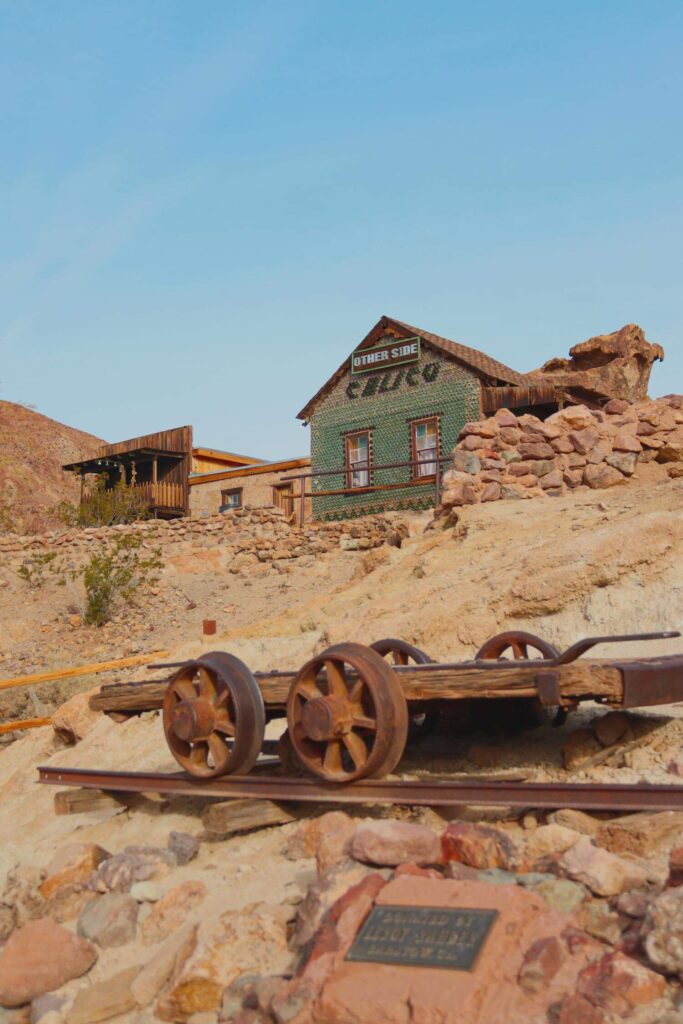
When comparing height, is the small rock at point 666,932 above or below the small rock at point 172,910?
above

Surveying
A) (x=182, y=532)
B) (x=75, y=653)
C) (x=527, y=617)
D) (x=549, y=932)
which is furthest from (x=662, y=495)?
(x=182, y=532)

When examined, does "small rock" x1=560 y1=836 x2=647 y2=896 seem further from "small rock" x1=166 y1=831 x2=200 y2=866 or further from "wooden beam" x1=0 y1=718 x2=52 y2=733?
"wooden beam" x1=0 y1=718 x2=52 y2=733

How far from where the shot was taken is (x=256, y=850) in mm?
5785

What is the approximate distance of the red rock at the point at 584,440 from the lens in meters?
13.5

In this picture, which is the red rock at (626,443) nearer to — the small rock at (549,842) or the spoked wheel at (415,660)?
the spoked wheel at (415,660)

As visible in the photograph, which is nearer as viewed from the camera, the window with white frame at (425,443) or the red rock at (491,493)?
the red rock at (491,493)

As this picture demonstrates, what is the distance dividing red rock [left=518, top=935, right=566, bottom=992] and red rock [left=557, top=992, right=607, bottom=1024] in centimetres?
16

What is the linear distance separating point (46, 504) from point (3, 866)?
44.9 metres

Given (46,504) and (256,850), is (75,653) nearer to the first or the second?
(256,850)

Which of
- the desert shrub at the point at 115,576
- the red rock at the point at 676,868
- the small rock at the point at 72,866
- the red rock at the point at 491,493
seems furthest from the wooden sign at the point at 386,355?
the red rock at the point at 676,868

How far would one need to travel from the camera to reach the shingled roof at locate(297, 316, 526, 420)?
2675 centimetres

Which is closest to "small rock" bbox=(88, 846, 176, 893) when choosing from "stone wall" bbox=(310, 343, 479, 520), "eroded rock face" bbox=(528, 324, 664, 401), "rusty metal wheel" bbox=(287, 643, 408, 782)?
"rusty metal wheel" bbox=(287, 643, 408, 782)

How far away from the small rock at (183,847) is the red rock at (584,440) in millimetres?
8910

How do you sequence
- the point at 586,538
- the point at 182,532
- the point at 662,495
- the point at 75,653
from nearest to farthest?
the point at 586,538, the point at 662,495, the point at 75,653, the point at 182,532
